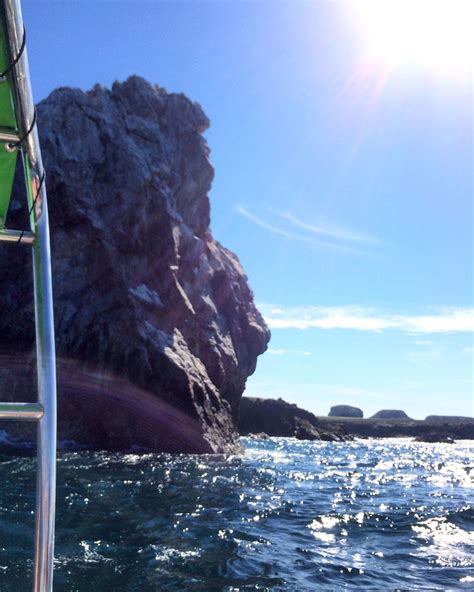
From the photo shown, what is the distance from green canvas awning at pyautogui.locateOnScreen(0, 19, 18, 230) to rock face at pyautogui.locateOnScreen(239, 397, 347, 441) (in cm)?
6155

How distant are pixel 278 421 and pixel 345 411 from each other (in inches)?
3437

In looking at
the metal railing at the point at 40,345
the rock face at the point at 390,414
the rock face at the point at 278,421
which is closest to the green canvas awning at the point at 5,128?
the metal railing at the point at 40,345

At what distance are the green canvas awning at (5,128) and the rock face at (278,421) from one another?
61.5m

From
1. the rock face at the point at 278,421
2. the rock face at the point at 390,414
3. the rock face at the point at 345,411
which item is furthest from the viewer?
the rock face at the point at 390,414

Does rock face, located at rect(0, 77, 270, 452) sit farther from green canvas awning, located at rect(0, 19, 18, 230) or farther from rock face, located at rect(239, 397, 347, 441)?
green canvas awning, located at rect(0, 19, 18, 230)

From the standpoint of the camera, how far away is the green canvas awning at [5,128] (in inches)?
93.0

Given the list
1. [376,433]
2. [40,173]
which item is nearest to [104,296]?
[40,173]

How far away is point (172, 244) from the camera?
122ft

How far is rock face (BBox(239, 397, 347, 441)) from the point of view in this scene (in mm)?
62969

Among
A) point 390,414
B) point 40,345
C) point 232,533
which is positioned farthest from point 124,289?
point 390,414

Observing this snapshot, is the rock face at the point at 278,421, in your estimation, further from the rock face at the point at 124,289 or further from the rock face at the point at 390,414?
the rock face at the point at 390,414

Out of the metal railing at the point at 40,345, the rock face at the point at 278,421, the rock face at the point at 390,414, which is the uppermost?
the metal railing at the point at 40,345

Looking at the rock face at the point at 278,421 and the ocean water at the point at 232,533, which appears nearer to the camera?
the ocean water at the point at 232,533

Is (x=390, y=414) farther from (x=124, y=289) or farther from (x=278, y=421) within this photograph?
(x=124, y=289)
